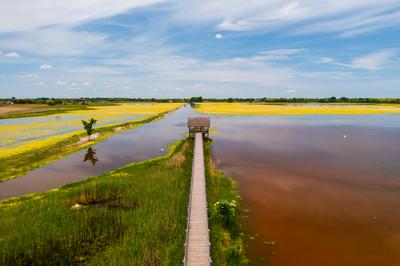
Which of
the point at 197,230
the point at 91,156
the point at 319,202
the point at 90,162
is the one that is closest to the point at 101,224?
the point at 197,230

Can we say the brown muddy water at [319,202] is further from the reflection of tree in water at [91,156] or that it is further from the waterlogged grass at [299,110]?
the waterlogged grass at [299,110]

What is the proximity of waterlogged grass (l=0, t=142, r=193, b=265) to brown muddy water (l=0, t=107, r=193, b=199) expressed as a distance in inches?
104

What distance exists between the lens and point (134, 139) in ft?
151

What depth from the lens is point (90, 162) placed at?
31.4 meters

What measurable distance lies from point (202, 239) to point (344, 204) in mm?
10881

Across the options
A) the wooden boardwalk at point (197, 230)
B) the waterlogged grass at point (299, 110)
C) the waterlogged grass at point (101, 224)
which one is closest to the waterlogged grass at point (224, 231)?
the wooden boardwalk at point (197, 230)

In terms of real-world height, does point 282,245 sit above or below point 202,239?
below

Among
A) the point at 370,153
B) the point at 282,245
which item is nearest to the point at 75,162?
the point at 282,245

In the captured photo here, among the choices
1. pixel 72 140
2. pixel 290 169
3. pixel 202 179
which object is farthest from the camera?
pixel 72 140

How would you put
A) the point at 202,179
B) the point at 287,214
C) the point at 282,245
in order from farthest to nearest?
1. the point at 202,179
2. the point at 287,214
3. the point at 282,245

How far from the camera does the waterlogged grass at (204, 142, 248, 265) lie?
13.2 metres

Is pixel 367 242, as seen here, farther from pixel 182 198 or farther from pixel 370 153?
pixel 370 153

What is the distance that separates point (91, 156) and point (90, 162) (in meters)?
3.04

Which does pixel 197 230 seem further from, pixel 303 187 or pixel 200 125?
pixel 200 125
